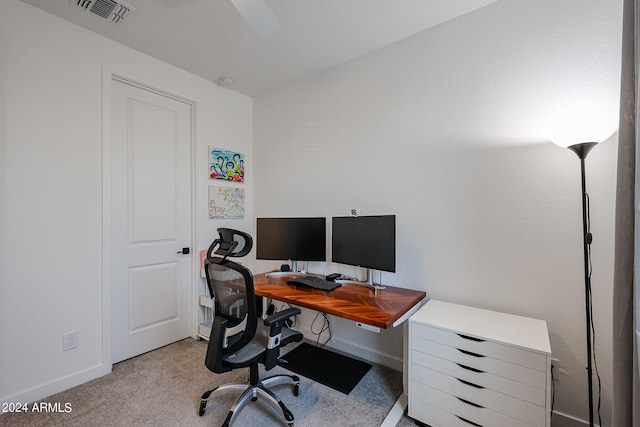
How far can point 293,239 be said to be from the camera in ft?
8.04

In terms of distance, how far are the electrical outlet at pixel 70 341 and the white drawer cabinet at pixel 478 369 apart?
2.38m

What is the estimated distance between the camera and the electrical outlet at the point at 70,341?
196cm

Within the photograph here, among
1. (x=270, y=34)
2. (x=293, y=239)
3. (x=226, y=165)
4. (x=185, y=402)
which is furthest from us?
(x=226, y=165)

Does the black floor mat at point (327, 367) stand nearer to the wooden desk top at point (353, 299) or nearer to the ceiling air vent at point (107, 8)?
the wooden desk top at point (353, 299)

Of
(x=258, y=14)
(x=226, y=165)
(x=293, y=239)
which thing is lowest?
(x=293, y=239)

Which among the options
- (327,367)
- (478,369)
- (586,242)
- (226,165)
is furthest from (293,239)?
(586,242)

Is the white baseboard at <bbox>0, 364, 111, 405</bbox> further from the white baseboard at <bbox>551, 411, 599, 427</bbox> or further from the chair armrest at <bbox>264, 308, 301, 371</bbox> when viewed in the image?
the white baseboard at <bbox>551, 411, 599, 427</bbox>

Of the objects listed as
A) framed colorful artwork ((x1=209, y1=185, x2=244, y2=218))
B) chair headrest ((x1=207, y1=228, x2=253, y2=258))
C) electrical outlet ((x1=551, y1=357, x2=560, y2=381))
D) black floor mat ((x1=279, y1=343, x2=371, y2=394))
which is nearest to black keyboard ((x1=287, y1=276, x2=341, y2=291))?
black floor mat ((x1=279, y1=343, x2=371, y2=394))

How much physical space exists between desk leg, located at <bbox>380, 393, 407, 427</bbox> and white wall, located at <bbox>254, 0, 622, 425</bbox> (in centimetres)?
42

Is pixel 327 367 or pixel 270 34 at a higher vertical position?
pixel 270 34

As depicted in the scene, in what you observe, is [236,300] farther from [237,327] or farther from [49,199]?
[49,199]

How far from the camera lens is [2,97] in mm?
1728

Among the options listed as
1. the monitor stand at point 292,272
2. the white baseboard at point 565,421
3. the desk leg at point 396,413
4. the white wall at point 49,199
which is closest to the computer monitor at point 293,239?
the monitor stand at point 292,272

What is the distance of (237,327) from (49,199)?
1.66 m
